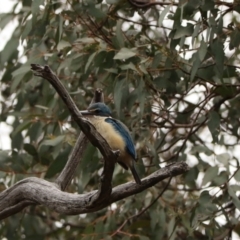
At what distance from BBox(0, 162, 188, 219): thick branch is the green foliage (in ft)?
1.86

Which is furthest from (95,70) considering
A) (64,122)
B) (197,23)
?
(197,23)

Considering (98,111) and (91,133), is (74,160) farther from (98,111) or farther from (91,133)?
(91,133)

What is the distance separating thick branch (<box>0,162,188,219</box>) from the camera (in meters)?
2.49

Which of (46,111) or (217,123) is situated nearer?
(217,123)

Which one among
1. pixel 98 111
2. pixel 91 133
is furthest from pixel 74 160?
pixel 91 133

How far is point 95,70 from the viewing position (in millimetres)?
3906

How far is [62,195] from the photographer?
2.75 metres

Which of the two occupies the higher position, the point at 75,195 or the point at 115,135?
the point at 115,135

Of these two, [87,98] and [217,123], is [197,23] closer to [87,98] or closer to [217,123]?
[217,123]

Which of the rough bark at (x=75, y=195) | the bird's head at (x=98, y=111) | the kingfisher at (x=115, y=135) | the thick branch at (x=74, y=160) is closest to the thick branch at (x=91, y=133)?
the rough bark at (x=75, y=195)

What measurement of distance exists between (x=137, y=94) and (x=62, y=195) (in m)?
0.75

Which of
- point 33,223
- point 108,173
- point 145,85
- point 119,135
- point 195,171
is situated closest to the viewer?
point 108,173

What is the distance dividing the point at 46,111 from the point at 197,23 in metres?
1.12

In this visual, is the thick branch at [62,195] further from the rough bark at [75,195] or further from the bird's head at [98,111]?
the bird's head at [98,111]
